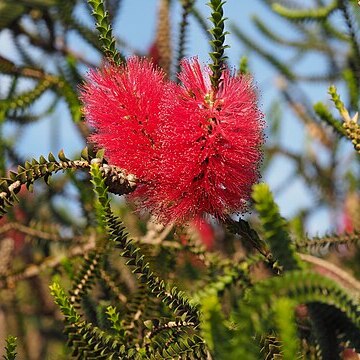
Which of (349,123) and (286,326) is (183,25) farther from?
(286,326)

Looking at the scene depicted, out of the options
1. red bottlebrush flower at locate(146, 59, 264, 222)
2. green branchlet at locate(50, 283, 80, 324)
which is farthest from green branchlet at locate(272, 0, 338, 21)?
green branchlet at locate(50, 283, 80, 324)

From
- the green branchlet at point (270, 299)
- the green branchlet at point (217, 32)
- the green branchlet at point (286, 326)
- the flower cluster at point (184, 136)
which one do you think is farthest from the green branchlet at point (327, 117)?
the green branchlet at point (286, 326)

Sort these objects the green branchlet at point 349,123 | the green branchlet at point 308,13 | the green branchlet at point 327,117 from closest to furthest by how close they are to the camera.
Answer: the green branchlet at point 349,123, the green branchlet at point 327,117, the green branchlet at point 308,13

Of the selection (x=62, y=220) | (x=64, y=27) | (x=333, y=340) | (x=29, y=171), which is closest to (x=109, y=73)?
(x=29, y=171)

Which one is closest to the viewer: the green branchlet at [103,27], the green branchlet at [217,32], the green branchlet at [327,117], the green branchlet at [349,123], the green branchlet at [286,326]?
the green branchlet at [286,326]

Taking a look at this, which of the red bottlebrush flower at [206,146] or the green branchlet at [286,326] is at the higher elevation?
the red bottlebrush flower at [206,146]

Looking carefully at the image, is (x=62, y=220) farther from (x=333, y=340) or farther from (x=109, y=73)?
(x=333, y=340)

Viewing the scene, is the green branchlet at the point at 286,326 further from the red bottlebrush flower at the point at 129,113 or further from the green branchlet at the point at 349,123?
the green branchlet at the point at 349,123

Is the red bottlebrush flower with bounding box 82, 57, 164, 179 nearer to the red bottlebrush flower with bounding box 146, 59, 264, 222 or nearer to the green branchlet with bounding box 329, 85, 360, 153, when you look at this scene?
the red bottlebrush flower with bounding box 146, 59, 264, 222
